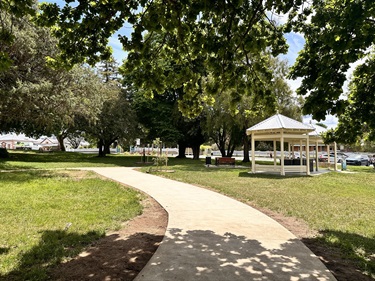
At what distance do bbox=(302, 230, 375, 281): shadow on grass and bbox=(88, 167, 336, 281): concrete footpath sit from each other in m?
0.28

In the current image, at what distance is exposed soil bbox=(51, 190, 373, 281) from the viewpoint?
3.81m

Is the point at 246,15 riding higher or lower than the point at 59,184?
higher

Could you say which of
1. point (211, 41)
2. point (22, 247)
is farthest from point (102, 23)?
point (22, 247)

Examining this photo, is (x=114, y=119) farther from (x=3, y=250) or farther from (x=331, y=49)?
(x=331, y=49)

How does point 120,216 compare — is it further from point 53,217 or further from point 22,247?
point 22,247

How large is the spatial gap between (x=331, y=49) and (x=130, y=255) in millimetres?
5272

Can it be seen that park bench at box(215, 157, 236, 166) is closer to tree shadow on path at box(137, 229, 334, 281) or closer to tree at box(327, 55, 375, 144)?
tree at box(327, 55, 375, 144)

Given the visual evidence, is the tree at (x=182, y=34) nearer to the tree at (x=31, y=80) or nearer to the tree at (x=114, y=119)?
the tree at (x=31, y=80)

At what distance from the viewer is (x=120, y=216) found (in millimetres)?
6945

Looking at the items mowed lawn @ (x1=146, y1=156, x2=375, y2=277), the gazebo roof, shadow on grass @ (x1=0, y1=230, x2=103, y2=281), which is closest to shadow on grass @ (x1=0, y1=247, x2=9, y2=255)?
shadow on grass @ (x1=0, y1=230, x2=103, y2=281)

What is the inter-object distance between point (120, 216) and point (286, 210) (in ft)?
15.0

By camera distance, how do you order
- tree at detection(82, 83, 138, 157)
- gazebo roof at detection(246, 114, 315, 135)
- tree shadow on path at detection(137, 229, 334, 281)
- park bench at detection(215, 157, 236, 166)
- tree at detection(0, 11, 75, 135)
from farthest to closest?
1. tree at detection(82, 83, 138, 157)
2. park bench at detection(215, 157, 236, 166)
3. gazebo roof at detection(246, 114, 315, 135)
4. tree at detection(0, 11, 75, 135)
5. tree shadow on path at detection(137, 229, 334, 281)

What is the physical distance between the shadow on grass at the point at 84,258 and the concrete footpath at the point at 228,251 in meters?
0.34

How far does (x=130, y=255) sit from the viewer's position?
4.46 m
